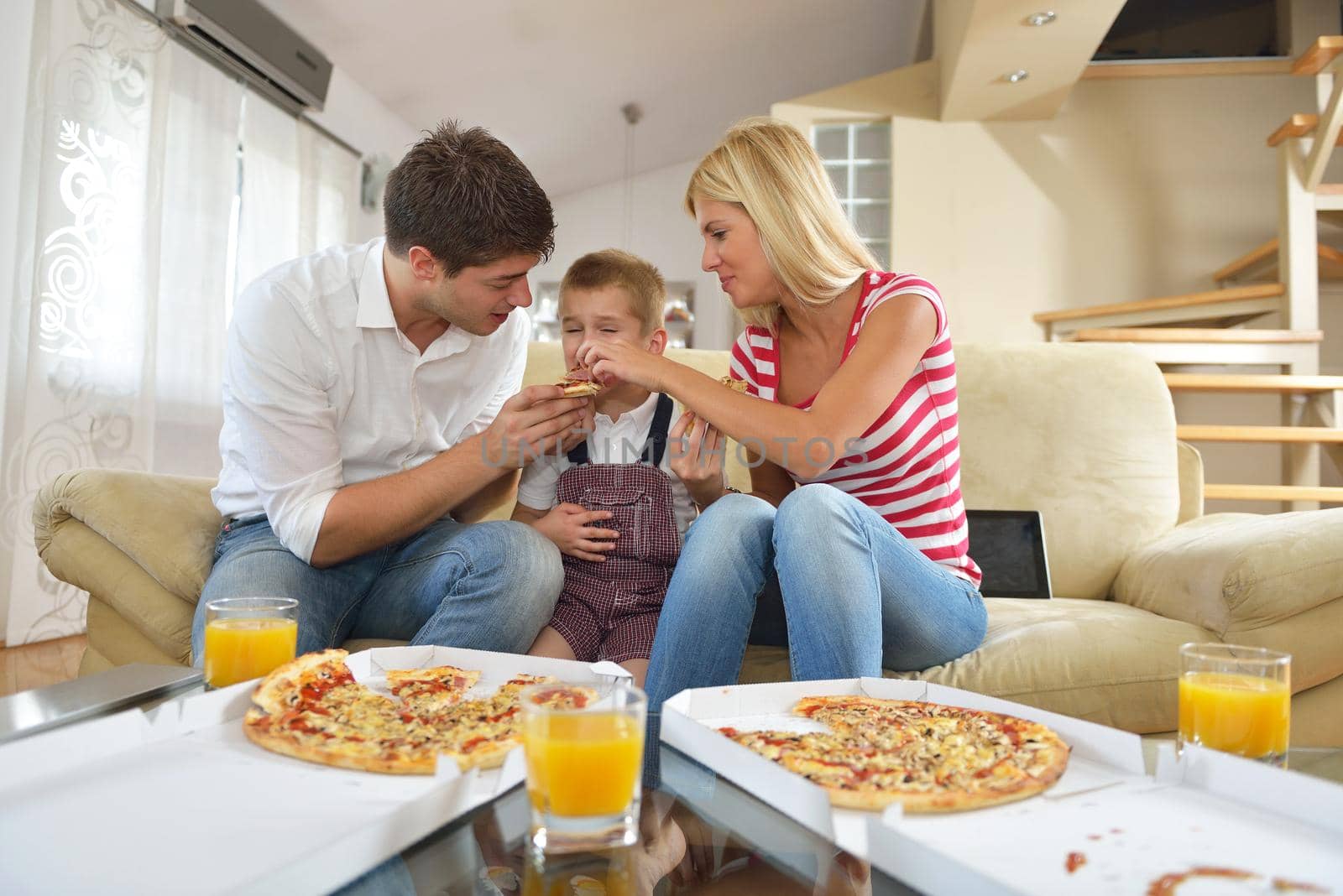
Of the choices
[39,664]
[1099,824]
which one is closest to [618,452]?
[1099,824]

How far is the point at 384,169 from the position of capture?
18.4 ft

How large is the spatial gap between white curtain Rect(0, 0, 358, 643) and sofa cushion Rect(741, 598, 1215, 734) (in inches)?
108

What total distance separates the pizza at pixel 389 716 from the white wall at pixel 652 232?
24.7 ft

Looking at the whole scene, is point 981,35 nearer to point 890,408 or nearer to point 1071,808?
point 890,408

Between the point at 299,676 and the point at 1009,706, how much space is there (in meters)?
0.63

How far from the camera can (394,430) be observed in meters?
1.71

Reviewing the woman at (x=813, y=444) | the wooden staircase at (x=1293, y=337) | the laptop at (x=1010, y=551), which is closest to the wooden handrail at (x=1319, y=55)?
the wooden staircase at (x=1293, y=337)

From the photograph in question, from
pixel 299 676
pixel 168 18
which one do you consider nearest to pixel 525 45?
pixel 168 18

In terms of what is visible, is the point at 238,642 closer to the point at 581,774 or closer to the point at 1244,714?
the point at 581,774

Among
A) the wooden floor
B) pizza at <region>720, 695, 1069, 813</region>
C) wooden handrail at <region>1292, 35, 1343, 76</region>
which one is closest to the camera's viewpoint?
pizza at <region>720, 695, 1069, 813</region>

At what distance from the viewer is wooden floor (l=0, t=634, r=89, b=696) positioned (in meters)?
2.62

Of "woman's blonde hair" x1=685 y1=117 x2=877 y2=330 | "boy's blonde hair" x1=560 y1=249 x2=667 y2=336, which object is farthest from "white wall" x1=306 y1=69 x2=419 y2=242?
"woman's blonde hair" x1=685 y1=117 x2=877 y2=330

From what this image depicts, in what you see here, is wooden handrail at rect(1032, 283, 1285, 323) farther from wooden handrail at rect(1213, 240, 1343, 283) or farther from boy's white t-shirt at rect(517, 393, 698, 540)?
boy's white t-shirt at rect(517, 393, 698, 540)

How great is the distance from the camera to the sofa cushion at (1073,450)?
217cm
